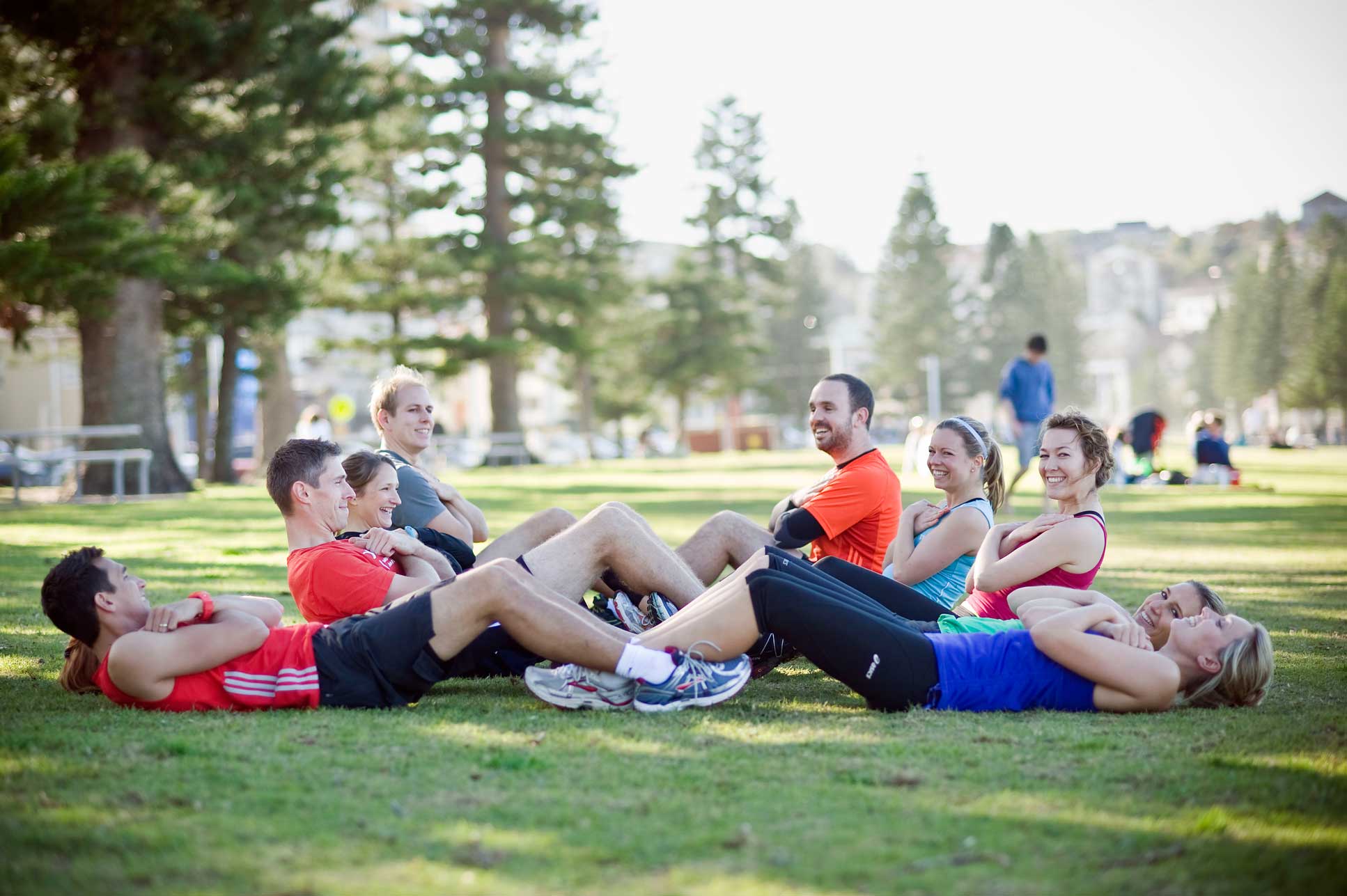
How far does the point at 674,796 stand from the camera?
324 cm

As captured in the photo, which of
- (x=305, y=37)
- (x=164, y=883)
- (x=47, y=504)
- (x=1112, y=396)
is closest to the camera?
(x=164, y=883)

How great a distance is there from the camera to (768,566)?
171 inches

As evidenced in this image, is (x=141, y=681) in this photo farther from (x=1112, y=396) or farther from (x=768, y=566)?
(x=1112, y=396)

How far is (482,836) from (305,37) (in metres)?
19.3

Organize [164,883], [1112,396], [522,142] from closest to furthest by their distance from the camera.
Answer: [164,883] → [522,142] → [1112,396]

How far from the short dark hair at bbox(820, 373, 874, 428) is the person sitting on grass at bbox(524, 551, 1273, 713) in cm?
146

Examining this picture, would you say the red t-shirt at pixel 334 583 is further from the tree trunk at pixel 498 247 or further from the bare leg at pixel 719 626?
the tree trunk at pixel 498 247

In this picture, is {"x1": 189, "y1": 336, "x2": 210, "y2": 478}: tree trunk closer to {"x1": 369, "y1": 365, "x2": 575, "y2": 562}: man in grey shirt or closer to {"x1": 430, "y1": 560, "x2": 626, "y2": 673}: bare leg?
{"x1": 369, "y1": 365, "x2": 575, "y2": 562}: man in grey shirt

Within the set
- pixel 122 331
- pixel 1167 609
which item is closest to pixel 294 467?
pixel 1167 609

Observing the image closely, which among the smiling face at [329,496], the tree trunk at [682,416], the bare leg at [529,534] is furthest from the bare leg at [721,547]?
the tree trunk at [682,416]

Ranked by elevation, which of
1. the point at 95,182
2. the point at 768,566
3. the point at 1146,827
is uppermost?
the point at 95,182

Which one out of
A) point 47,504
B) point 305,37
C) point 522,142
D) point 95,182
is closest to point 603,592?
point 95,182

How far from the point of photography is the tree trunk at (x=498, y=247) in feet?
106

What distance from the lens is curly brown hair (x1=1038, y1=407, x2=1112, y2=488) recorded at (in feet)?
16.2
